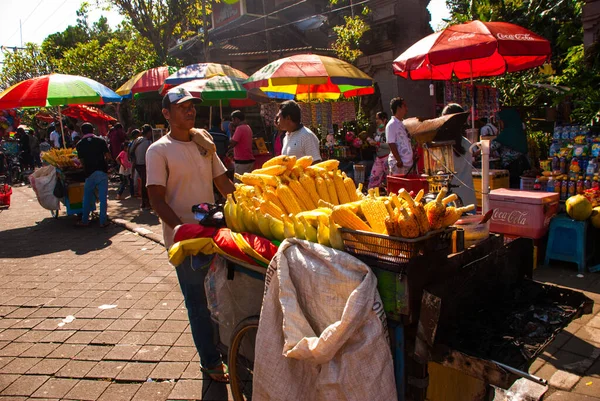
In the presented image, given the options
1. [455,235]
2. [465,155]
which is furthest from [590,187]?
[455,235]

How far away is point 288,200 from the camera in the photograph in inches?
112

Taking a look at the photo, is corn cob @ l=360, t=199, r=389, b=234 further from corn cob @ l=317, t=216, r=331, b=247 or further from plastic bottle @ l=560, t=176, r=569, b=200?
plastic bottle @ l=560, t=176, r=569, b=200

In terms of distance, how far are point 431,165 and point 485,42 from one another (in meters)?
2.56

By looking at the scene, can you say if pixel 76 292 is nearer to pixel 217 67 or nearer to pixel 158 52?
pixel 217 67

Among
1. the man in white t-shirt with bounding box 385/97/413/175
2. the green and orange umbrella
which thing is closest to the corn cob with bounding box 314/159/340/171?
the man in white t-shirt with bounding box 385/97/413/175

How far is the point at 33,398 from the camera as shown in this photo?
10.7 ft

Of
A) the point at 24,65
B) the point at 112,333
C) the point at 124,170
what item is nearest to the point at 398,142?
the point at 112,333

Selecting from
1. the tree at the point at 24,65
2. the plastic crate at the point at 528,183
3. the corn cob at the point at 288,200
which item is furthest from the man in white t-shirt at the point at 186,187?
the tree at the point at 24,65

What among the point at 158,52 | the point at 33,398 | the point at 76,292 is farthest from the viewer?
the point at 158,52

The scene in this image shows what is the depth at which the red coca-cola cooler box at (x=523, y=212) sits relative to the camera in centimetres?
495

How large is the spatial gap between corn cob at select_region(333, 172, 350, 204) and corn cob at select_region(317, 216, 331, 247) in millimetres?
837

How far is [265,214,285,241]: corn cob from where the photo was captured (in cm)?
250

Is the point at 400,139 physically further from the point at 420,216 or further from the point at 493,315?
the point at 420,216

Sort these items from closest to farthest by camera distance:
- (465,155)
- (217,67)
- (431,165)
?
1. (431,165)
2. (465,155)
3. (217,67)
